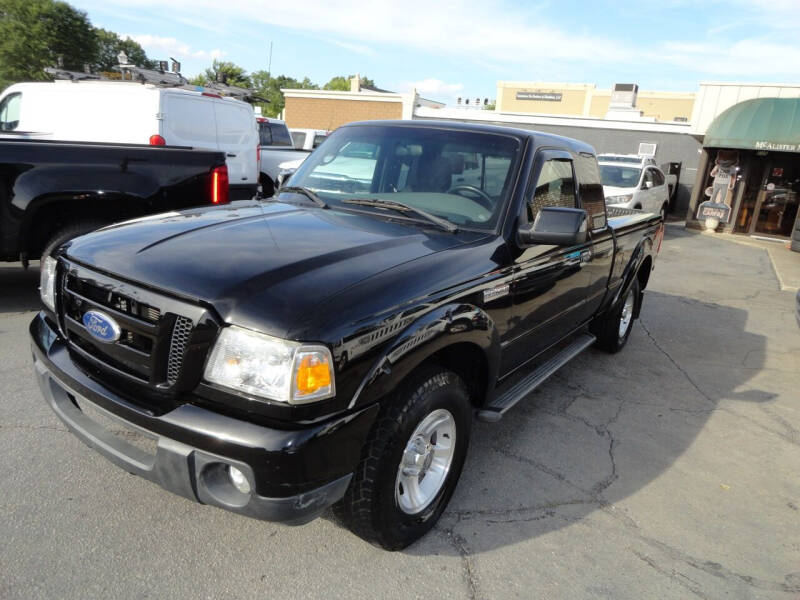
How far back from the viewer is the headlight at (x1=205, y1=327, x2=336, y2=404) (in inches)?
75.2

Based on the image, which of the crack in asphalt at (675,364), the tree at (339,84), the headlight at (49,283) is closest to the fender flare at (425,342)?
the headlight at (49,283)

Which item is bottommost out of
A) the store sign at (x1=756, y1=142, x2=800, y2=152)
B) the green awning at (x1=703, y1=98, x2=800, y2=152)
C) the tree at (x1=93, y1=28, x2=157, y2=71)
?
the store sign at (x1=756, y1=142, x2=800, y2=152)

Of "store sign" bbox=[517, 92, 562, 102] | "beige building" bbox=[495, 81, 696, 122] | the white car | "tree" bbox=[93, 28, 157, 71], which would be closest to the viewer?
the white car

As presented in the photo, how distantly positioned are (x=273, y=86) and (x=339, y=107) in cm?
6490

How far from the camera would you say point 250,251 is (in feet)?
7.88

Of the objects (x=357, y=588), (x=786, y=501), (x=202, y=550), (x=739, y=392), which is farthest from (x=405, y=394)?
(x=739, y=392)

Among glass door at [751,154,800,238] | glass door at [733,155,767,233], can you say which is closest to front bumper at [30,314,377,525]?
glass door at [733,155,767,233]

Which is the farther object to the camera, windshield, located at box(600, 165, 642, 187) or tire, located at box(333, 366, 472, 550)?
windshield, located at box(600, 165, 642, 187)

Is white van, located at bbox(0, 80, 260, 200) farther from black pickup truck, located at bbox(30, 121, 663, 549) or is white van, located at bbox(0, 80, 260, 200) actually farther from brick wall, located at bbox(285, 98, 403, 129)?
brick wall, located at bbox(285, 98, 403, 129)

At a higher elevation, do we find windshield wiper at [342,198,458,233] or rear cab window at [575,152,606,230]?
rear cab window at [575,152,606,230]

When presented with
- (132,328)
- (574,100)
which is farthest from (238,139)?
(574,100)

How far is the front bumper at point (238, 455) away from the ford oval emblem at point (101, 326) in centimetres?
20

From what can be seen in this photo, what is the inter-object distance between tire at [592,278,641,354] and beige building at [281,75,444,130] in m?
26.6

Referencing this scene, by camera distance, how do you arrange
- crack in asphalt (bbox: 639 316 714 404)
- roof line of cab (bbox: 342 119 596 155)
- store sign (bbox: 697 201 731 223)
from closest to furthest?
roof line of cab (bbox: 342 119 596 155) → crack in asphalt (bbox: 639 316 714 404) → store sign (bbox: 697 201 731 223)
